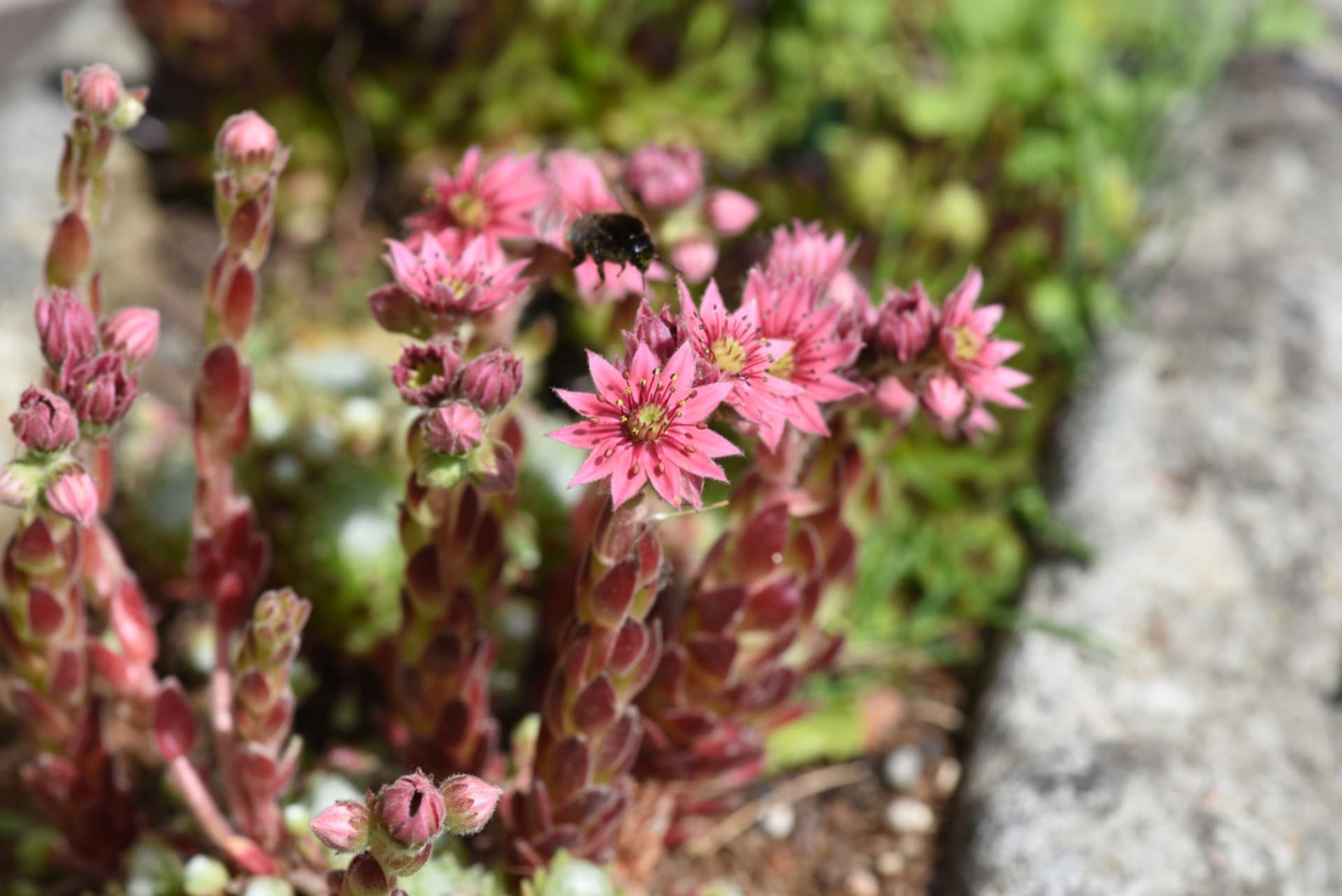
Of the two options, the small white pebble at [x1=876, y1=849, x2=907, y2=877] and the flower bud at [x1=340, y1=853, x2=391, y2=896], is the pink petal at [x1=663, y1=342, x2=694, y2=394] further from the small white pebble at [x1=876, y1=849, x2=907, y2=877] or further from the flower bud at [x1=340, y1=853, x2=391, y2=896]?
the small white pebble at [x1=876, y1=849, x2=907, y2=877]

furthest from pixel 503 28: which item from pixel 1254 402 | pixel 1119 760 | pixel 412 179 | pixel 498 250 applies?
pixel 1119 760

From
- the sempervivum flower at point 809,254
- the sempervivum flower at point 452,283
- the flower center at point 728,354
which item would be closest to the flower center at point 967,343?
the sempervivum flower at point 809,254

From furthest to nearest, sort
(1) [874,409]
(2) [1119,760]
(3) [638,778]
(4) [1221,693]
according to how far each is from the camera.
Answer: (4) [1221,693]
(2) [1119,760]
(3) [638,778]
(1) [874,409]

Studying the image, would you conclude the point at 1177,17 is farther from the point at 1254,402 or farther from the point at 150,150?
the point at 150,150

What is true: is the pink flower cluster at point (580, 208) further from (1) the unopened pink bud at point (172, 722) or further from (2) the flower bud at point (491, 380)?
(1) the unopened pink bud at point (172, 722)

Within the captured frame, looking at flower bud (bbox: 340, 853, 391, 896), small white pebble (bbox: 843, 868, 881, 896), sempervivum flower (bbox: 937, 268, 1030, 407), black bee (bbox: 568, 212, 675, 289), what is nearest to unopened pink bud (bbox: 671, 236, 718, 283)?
black bee (bbox: 568, 212, 675, 289)
